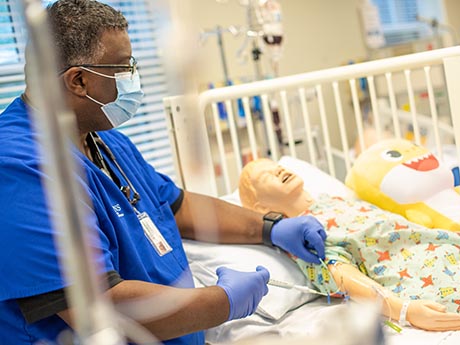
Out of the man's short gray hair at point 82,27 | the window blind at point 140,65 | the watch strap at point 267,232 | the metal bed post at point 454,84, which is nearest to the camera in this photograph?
the window blind at point 140,65

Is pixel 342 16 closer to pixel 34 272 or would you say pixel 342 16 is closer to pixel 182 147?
pixel 182 147

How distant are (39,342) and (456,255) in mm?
1074

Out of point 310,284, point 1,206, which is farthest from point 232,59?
point 1,206

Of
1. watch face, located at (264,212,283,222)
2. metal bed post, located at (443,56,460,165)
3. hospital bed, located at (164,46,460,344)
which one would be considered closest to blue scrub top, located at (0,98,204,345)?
hospital bed, located at (164,46,460,344)

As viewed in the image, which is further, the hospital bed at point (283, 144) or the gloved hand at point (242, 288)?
the hospital bed at point (283, 144)

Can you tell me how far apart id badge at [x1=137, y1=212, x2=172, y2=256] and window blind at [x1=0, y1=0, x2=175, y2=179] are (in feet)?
1.12

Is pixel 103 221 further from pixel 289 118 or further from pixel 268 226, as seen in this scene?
pixel 289 118

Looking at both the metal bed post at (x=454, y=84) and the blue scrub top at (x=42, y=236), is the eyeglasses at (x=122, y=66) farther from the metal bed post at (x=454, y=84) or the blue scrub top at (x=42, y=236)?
the metal bed post at (x=454, y=84)

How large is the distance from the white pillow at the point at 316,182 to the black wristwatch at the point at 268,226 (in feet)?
1.10

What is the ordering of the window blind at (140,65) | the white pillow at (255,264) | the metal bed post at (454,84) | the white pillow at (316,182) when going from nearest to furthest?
1. the window blind at (140,65)
2. the white pillow at (255,264)
3. the metal bed post at (454,84)
4. the white pillow at (316,182)

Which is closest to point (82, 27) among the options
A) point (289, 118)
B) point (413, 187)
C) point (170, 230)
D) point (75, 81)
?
point (75, 81)

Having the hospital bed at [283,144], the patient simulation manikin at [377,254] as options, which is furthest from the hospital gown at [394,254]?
the hospital bed at [283,144]

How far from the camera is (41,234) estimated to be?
1.10 meters

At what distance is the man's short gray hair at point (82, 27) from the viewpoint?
1.25 metres
